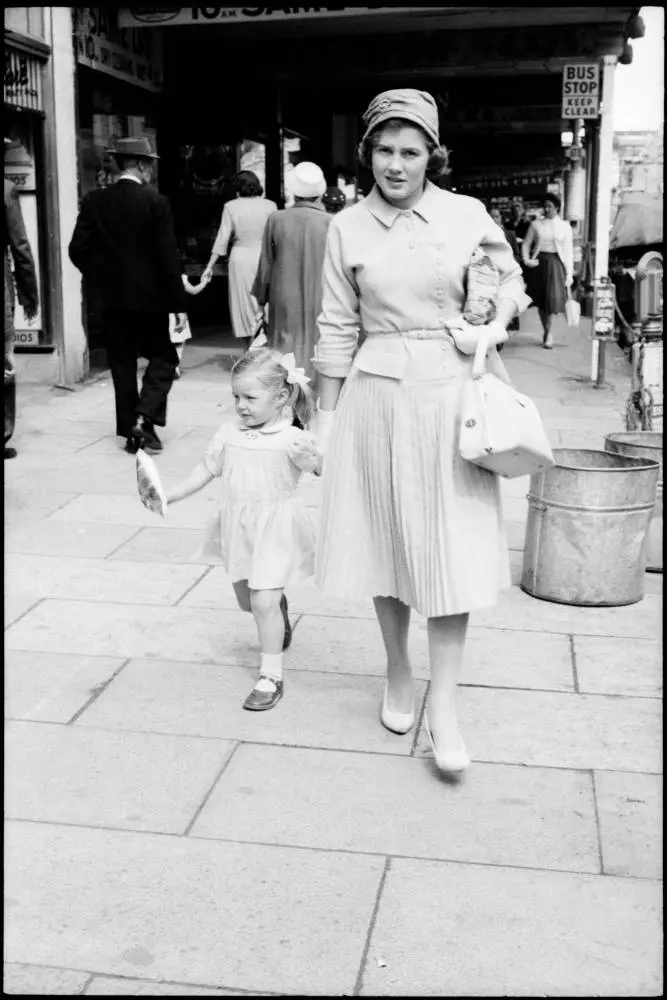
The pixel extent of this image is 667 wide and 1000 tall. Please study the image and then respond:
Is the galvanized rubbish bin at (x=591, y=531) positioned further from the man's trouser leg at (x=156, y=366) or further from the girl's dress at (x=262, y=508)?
the man's trouser leg at (x=156, y=366)

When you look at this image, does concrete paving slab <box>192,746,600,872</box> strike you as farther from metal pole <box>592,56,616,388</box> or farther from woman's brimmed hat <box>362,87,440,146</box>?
metal pole <box>592,56,616,388</box>

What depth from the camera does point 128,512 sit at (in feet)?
22.3

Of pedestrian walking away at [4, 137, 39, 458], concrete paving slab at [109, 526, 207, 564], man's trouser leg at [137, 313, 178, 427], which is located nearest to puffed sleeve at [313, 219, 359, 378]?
concrete paving slab at [109, 526, 207, 564]

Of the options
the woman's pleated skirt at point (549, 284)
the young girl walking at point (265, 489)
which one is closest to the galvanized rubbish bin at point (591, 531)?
the young girl walking at point (265, 489)

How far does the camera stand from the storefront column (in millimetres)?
10805

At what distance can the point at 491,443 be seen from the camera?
131 inches

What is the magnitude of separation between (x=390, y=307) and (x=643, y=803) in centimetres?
158

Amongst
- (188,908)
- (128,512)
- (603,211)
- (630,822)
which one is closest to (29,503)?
(128,512)

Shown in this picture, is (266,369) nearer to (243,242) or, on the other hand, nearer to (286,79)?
(243,242)

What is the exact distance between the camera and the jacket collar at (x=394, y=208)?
349 cm

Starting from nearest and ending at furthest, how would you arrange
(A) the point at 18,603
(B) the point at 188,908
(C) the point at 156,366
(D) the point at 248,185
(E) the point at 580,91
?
(B) the point at 188,908
(A) the point at 18,603
(C) the point at 156,366
(D) the point at 248,185
(E) the point at 580,91

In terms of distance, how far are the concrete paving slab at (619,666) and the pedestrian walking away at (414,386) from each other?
0.90 meters

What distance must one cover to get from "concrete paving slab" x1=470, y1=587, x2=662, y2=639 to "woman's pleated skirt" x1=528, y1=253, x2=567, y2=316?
1022 centimetres

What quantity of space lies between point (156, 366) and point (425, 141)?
15.9ft
